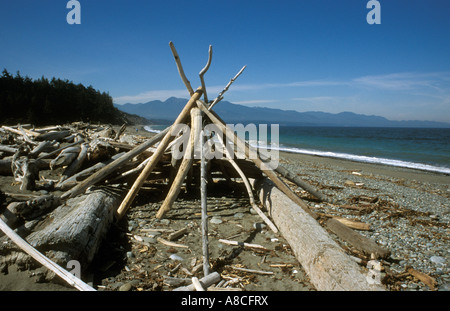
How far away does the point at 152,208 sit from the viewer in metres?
5.09

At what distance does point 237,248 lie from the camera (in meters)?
3.67

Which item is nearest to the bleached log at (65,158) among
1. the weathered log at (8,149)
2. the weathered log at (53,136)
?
the weathered log at (8,149)

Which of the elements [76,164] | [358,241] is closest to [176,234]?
[358,241]

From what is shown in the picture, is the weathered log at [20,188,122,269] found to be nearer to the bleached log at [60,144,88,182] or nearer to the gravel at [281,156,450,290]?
the bleached log at [60,144,88,182]

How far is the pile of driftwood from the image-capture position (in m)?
2.62

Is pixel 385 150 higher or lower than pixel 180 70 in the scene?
lower

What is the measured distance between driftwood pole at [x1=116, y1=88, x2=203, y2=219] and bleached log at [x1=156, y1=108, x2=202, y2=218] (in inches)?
10.8

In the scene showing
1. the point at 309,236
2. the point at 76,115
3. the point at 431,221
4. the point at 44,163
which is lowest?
the point at 431,221

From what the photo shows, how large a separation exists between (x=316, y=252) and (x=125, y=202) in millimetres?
3450

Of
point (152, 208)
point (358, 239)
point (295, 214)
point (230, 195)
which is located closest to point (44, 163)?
point (152, 208)

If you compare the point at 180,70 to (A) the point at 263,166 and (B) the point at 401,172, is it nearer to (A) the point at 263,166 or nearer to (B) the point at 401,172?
(A) the point at 263,166
